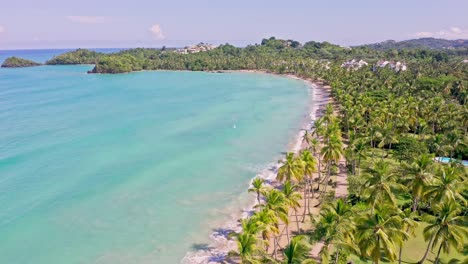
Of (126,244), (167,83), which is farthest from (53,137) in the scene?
(167,83)

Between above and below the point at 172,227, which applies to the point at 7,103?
above

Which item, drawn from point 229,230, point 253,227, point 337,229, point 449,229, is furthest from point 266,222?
point 449,229

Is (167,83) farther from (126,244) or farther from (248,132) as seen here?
(126,244)

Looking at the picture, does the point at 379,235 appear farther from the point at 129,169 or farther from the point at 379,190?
the point at 129,169

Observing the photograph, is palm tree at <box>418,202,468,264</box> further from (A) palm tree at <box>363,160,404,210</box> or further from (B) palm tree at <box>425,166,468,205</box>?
(A) palm tree at <box>363,160,404,210</box>

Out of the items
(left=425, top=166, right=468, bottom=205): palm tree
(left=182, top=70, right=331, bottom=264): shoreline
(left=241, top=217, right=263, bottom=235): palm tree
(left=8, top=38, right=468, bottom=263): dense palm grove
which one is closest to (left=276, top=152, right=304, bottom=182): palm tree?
(left=8, top=38, right=468, bottom=263): dense palm grove
